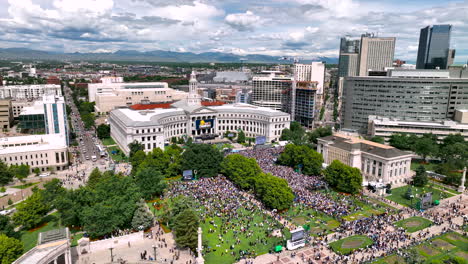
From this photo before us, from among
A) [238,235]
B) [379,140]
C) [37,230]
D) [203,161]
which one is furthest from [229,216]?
[379,140]

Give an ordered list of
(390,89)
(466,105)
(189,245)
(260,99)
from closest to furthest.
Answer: (189,245) → (466,105) → (390,89) → (260,99)

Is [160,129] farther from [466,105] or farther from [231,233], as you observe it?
[466,105]

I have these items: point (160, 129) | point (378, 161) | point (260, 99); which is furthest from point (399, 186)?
point (260, 99)

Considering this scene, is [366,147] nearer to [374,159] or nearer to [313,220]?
[374,159]

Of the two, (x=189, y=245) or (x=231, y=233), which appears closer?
(x=189, y=245)

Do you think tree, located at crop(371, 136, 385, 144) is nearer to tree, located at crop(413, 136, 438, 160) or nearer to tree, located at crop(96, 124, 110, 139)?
tree, located at crop(413, 136, 438, 160)
